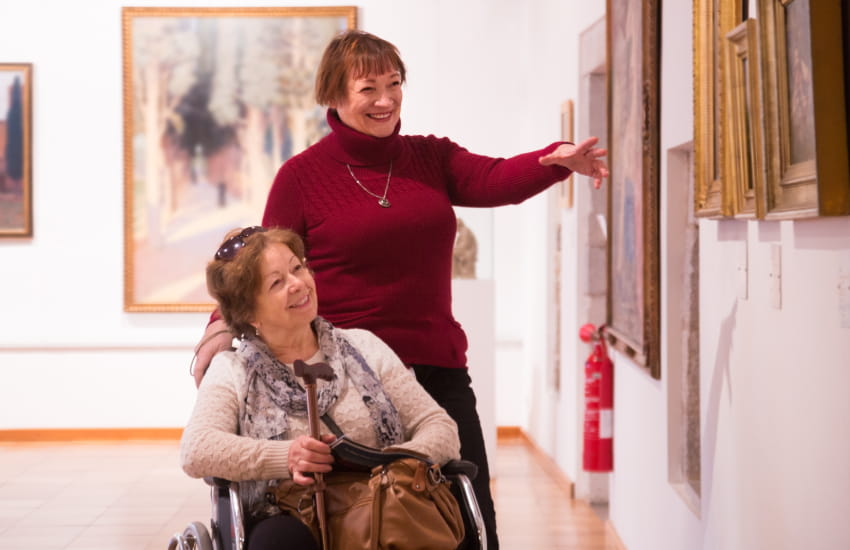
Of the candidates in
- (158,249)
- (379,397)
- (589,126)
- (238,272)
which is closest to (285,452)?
(379,397)

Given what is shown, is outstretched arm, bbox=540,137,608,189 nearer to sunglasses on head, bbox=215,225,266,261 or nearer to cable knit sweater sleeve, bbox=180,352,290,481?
sunglasses on head, bbox=215,225,266,261

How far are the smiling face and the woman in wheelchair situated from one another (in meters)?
0.33

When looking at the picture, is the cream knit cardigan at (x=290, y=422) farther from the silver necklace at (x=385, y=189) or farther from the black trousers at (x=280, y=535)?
the silver necklace at (x=385, y=189)

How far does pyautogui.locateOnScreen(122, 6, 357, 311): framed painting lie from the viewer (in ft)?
26.5

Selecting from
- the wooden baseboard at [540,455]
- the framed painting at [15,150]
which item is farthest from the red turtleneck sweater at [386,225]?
the framed painting at [15,150]

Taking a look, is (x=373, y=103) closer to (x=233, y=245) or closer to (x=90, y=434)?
(x=233, y=245)

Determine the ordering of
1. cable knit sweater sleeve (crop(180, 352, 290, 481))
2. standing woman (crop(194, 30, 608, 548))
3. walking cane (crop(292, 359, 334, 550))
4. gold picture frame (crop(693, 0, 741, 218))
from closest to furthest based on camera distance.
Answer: walking cane (crop(292, 359, 334, 550)), cable knit sweater sleeve (crop(180, 352, 290, 481)), standing woman (crop(194, 30, 608, 548)), gold picture frame (crop(693, 0, 741, 218))

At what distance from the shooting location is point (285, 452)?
7.66 feet

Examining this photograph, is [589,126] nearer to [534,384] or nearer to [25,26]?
[534,384]

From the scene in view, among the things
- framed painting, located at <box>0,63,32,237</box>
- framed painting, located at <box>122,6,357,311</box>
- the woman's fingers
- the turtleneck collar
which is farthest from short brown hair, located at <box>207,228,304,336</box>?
framed painting, located at <box>0,63,32,237</box>

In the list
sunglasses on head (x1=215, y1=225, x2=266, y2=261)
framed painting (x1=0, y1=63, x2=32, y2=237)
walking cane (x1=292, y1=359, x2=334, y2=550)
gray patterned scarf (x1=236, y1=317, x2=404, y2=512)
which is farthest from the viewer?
framed painting (x1=0, y1=63, x2=32, y2=237)

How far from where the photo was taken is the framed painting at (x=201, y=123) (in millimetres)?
8070

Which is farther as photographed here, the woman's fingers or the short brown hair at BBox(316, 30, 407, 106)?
the short brown hair at BBox(316, 30, 407, 106)

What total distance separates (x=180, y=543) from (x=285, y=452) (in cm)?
56
